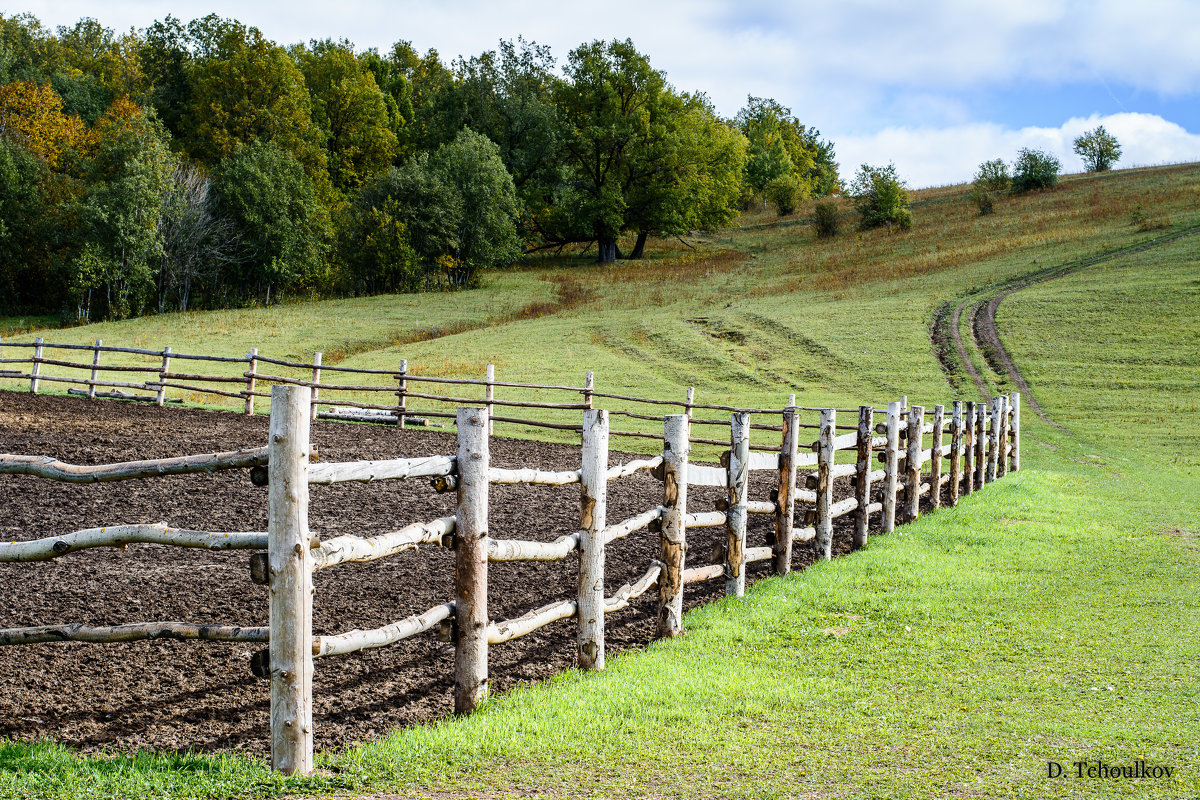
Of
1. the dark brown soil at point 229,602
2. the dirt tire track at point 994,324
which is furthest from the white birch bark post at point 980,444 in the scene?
the dirt tire track at point 994,324

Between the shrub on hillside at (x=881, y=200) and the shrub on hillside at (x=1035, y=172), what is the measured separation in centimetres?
1128

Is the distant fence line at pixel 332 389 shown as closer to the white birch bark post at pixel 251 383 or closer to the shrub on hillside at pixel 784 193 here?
the white birch bark post at pixel 251 383

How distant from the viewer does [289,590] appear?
362 cm

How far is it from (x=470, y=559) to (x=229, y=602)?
2.84 meters

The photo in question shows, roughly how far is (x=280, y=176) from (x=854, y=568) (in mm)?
44907

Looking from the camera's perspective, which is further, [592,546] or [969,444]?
[969,444]

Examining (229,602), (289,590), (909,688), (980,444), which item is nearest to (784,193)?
(980,444)

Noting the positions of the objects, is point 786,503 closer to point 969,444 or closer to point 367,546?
point 367,546

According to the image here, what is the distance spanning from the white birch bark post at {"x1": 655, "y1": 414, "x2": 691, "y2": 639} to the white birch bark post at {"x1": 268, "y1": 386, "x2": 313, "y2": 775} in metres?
2.87

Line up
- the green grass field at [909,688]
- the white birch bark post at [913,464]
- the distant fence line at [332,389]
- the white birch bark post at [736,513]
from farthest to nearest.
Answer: the distant fence line at [332,389] < the white birch bark post at [913,464] < the white birch bark post at [736,513] < the green grass field at [909,688]

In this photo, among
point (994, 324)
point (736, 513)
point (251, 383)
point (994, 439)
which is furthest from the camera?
point (994, 324)

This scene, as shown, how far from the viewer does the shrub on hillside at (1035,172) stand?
66.1 m

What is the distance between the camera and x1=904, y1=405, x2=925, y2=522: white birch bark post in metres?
10.8

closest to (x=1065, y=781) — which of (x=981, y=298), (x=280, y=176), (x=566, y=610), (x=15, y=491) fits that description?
(x=566, y=610)
